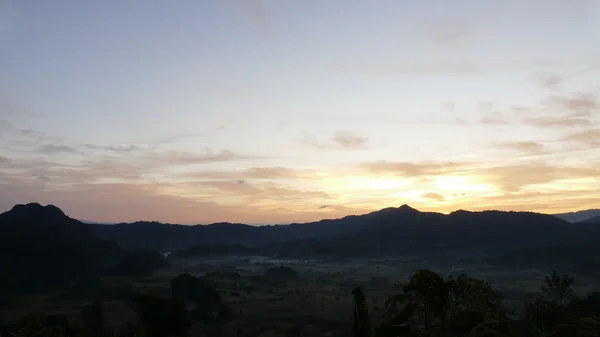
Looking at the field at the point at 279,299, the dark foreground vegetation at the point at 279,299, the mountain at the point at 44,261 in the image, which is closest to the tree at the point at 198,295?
the dark foreground vegetation at the point at 279,299

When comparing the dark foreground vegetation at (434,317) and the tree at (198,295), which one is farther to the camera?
the tree at (198,295)

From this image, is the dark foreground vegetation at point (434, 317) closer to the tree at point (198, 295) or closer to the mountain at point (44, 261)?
the tree at point (198, 295)

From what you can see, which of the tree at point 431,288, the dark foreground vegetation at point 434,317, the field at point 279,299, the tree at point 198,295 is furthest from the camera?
the tree at point 198,295

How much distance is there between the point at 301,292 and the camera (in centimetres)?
12519

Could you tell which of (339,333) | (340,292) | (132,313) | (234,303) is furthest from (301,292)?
(339,333)

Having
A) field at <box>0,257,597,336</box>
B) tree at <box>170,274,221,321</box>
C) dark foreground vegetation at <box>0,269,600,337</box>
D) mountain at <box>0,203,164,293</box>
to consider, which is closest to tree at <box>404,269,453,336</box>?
dark foreground vegetation at <box>0,269,600,337</box>

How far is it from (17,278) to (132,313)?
62445 millimetres

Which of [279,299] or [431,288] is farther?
[279,299]

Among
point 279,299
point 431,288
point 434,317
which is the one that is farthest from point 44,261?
point 431,288

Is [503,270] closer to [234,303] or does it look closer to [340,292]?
[340,292]

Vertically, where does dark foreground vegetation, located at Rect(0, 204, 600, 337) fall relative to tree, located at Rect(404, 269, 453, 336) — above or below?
below

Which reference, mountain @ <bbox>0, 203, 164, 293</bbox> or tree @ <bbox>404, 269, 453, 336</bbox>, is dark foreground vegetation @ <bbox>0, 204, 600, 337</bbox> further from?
mountain @ <bbox>0, 203, 164, 293</bbox>

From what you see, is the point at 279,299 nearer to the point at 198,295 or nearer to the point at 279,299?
the point at 279,299

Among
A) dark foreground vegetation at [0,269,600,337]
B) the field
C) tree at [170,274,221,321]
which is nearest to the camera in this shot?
dark foreground vegetation at [0,269,600,337]
